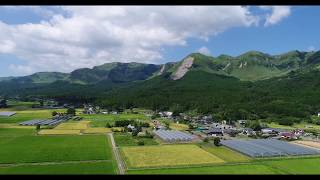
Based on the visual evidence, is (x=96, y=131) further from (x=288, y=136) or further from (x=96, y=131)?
(x=288, y=136)

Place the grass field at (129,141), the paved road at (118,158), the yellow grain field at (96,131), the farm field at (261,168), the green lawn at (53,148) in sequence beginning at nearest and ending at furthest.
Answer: the farm field at (261,168), the paved road at (118,158), the green lawn at (53,148), the grass field at (129,141), the yellow grain field at (96,131)

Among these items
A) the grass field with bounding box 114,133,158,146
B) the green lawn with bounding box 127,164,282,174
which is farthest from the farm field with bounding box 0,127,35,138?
the green lawn with bounding box 127,164,282,174

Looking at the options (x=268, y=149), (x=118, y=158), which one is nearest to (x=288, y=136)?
(x=268, y=149)

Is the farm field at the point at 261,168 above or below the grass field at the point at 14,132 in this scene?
below

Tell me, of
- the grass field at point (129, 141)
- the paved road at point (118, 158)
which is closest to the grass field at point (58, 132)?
the grass field at point (129, 141)

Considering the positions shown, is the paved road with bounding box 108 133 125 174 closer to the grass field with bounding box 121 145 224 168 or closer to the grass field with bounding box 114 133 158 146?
the grass field with bounding box 121 145 224 168

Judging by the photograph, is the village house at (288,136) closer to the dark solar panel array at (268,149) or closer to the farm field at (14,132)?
the dark solar panel array at (268,149)
